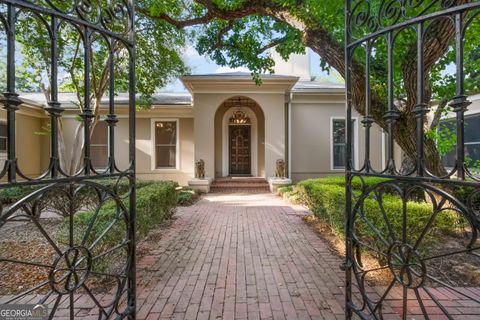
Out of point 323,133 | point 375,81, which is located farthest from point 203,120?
point 375,81

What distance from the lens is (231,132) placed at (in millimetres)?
12531

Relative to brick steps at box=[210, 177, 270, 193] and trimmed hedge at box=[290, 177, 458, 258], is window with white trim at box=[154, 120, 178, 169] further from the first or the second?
trimmed hedge at box=[290, 177, 458, 258]

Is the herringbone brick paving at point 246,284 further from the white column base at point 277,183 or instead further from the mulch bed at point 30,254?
the white column base at point 277,183

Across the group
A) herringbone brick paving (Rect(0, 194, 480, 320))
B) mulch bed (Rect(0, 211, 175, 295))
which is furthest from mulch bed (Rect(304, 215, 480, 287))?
mulch bed (Rect(0, 211, 175, 295))

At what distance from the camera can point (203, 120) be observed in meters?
10.6

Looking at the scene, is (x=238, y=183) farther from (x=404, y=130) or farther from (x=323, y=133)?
(x=404, y=130)

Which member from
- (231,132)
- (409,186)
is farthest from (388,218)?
(231,132)

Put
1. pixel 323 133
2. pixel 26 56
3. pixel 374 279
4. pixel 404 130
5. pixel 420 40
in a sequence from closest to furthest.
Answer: pixel 420 40 < pixel 374 279 < pixel 404 130 < pixel 26 56 < pixel 323 133

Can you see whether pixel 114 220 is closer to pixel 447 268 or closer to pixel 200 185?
pixel 447 268

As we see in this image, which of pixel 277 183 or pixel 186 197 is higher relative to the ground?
pixel 277 183

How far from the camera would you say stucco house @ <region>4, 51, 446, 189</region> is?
417 inches

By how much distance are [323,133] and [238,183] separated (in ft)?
14.2

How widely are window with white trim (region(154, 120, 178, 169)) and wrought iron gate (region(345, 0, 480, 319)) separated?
27.5 ft

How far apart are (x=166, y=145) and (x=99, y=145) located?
2.95 meters
